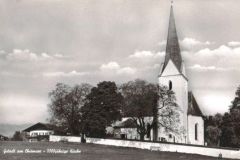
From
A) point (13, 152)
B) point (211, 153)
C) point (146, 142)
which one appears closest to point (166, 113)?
point (146, 142)

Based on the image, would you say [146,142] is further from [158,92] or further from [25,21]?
[25,21]

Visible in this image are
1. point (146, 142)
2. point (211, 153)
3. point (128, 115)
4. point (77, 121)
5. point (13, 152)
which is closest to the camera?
point (13, 152)

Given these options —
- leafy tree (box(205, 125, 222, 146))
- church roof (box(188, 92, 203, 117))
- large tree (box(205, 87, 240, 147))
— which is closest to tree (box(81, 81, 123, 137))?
church roof (box(188, 92, 203, 117))

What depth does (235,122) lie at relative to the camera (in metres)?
40.5

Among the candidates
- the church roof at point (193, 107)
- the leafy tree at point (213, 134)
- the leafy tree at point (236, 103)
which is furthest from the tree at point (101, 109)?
the leafy tree at point (213, 134)

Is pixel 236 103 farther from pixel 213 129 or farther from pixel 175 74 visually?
pixel 213 129

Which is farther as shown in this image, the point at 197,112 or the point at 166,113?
the point at 197,112

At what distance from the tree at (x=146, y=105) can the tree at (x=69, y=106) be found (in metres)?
4.88

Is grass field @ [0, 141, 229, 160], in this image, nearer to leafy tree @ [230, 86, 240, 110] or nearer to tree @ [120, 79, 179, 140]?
tree @ [120, 79, 179, 140]

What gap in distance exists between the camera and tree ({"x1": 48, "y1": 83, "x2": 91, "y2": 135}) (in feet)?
135

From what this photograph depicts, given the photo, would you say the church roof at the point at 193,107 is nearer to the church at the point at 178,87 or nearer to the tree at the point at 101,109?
the church at the point at 178,87

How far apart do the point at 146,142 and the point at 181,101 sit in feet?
40.4

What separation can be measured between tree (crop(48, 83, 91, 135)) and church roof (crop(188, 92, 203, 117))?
515 inches

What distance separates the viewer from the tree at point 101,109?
3903 cm
